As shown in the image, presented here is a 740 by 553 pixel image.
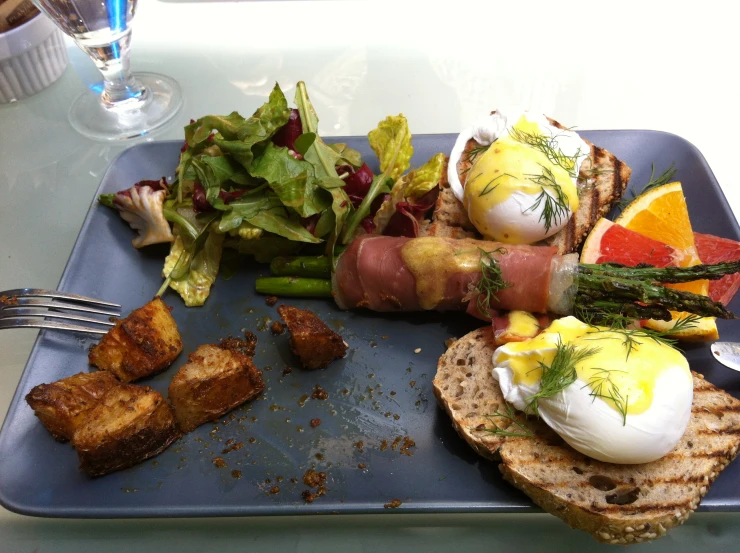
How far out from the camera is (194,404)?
8.29 ft

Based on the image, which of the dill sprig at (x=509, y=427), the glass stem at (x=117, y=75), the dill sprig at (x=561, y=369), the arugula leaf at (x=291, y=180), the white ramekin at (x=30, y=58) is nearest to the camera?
the dill sprig at (x=561, y=369)

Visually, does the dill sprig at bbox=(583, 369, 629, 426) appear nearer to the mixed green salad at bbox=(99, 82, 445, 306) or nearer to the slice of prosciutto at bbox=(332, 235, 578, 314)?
the slice of prosciutto at bbox=(332, 235, 578, 314)

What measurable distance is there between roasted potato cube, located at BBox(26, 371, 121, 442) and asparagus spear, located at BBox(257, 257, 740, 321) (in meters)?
2.13

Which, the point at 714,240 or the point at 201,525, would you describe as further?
the point at 714,240

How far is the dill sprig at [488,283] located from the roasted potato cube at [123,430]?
1.47m

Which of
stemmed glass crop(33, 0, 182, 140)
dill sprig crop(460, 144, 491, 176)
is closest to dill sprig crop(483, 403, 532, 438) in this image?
dill sprig crop(460, 144, 491, 176)

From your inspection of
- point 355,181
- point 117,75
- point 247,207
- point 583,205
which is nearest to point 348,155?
point 355,181

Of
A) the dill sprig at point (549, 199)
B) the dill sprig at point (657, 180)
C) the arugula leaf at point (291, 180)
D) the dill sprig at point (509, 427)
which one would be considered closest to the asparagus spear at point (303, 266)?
the arugula leaf at point (291, 180)

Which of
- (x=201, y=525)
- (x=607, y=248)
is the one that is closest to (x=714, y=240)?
(x=607, y=248)

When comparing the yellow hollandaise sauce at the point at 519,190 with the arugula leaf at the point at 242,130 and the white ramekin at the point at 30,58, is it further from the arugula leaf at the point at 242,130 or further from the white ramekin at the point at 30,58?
the white ramekin at the point at 30,58

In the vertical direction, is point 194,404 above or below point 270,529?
above

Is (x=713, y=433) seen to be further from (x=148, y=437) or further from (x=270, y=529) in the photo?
(x=148, y=437)

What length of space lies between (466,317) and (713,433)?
1.15 m

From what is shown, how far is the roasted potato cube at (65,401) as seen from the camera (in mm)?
2424
